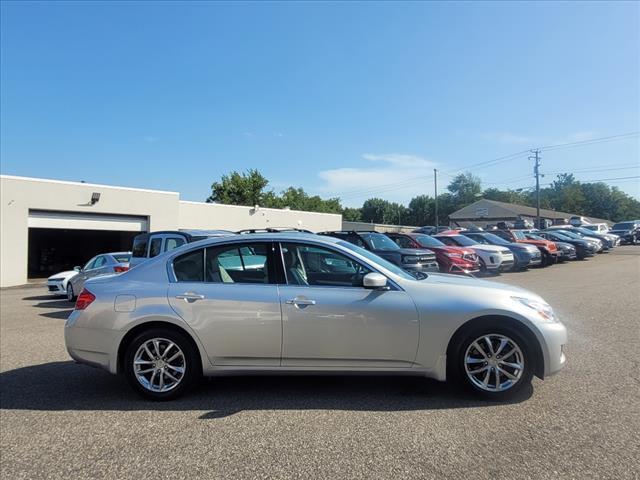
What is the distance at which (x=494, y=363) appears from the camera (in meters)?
4.39

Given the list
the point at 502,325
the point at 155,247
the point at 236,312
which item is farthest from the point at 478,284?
the point at 155,247

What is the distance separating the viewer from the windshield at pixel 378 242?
14.4 m

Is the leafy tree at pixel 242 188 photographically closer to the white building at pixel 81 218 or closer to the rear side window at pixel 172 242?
the white building at pixel 81 218

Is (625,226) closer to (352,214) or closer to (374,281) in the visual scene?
(374,281)

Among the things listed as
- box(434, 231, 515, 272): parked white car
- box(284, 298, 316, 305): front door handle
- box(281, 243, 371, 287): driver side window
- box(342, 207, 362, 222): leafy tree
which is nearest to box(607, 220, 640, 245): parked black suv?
box(434, 231, 515, 272): parked white car

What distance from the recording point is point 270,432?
3879 millimetres

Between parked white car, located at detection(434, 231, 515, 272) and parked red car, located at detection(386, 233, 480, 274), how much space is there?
810mm

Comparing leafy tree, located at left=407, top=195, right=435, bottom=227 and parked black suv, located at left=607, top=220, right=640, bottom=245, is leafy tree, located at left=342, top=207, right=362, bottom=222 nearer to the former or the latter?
leafy tree, located at left=407, top=195, right=435, bottom=227

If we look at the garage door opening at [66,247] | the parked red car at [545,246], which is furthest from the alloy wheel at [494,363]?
the garage door opening at [66,247]

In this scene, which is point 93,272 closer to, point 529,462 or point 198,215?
point 529,462

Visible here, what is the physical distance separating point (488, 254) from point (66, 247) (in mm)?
30578

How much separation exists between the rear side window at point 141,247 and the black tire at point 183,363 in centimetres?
562

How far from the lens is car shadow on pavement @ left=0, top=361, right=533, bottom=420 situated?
4395mm

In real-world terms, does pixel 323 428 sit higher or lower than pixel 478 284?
lower
